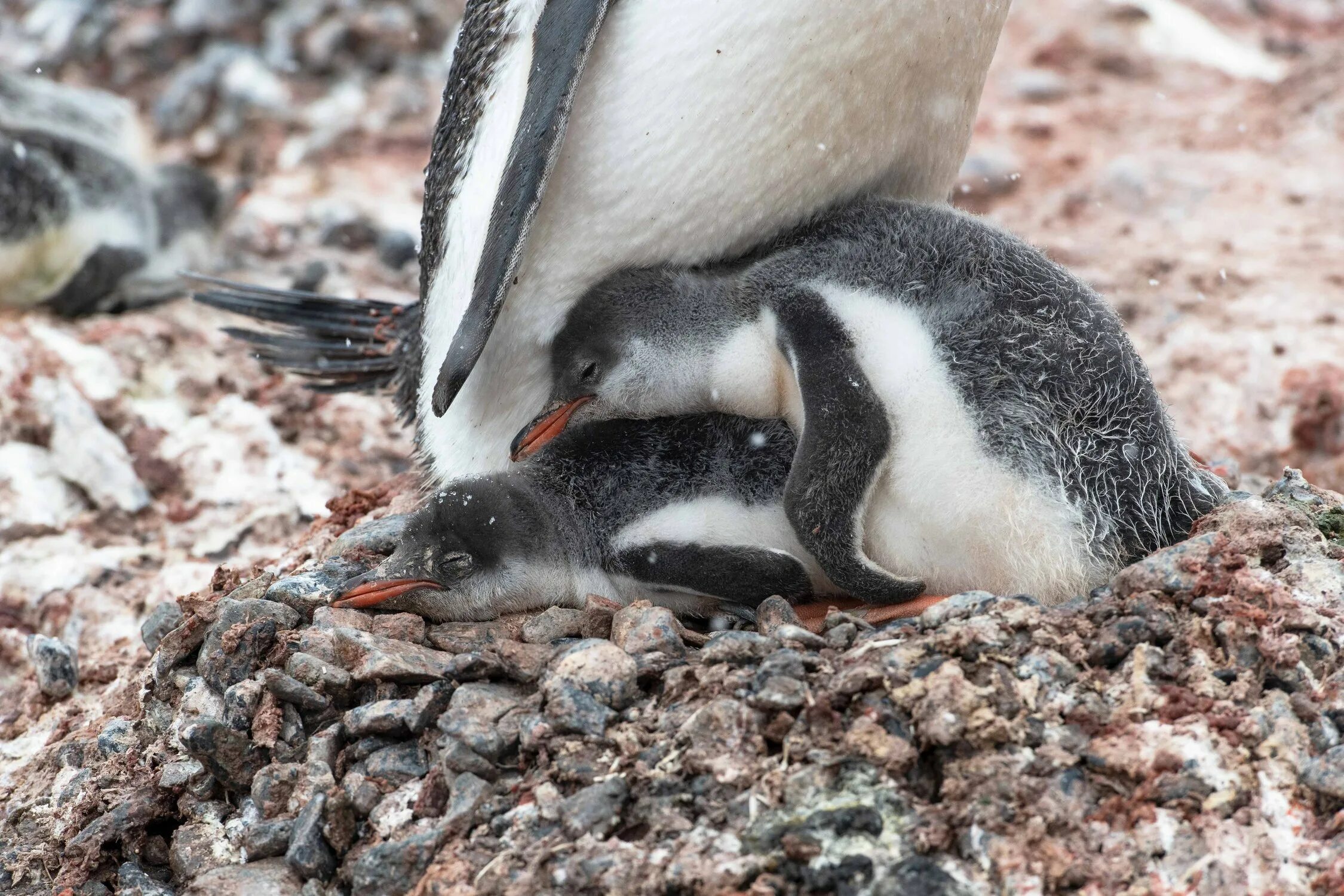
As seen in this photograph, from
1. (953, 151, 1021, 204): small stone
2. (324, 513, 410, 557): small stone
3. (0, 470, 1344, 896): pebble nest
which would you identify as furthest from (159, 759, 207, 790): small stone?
(953, 151, 1021, 204): small stone

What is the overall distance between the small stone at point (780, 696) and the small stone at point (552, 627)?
0.42m

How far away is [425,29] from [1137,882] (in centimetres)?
487

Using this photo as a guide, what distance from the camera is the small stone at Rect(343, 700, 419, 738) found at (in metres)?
1.73

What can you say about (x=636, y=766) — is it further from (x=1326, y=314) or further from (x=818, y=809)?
(x=1326, y=314)

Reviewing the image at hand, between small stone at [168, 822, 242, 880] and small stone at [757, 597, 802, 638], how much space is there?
71 cm

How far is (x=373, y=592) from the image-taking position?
6.56ft

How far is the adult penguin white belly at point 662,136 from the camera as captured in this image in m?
1.97

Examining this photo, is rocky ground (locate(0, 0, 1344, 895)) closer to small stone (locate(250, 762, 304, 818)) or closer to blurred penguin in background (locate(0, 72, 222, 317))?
small stone (locate(250, 762, 304, 818))

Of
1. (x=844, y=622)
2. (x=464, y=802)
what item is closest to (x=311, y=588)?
(x=464, y=802)

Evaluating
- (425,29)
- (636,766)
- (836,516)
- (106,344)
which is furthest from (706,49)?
(425,29)

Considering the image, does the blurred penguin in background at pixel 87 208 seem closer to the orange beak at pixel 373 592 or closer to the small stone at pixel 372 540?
the small stone at pixel 372 540

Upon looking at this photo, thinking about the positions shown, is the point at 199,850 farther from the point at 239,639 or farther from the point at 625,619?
the point at 625,619

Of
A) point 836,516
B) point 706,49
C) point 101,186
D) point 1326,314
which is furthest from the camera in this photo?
point 101,186

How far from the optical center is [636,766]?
→ 1.58 meters
